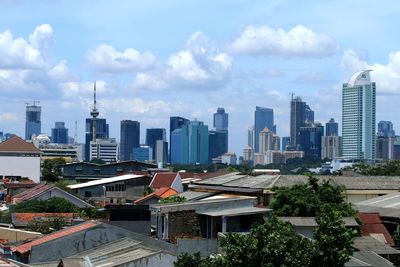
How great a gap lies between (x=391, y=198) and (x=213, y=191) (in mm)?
8992

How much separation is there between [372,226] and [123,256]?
12139 millimetres

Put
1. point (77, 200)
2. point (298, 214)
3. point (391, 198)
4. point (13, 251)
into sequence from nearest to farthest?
point (13, 251) < point (298, 214) < point (391, 198) < point (77, 200)

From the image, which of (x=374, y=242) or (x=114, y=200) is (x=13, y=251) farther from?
(x=114, y=200)

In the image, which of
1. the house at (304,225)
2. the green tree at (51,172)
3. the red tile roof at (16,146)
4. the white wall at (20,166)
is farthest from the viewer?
the red tile roof at (16,146)

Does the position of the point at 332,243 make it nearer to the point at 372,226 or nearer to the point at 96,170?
the point at 372,226

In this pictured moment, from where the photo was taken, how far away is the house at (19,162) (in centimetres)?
8988

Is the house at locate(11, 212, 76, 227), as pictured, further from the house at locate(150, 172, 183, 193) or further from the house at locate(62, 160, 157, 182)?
the house at locate(62, 160, 157, 182)

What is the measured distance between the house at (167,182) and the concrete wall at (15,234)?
2648 centimetres

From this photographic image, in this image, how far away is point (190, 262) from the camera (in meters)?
21.9

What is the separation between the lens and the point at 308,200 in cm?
3175

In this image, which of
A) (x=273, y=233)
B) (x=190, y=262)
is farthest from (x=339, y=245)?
(x=190, y=262)

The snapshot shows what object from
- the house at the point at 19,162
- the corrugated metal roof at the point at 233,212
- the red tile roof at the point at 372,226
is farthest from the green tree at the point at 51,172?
the corrugated metal roof at the point at 233,212

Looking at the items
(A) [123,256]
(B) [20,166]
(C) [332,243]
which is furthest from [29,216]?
(B) [20,166]

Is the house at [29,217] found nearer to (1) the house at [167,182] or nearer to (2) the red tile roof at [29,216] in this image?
(2) the red tile roof at [29,216]
